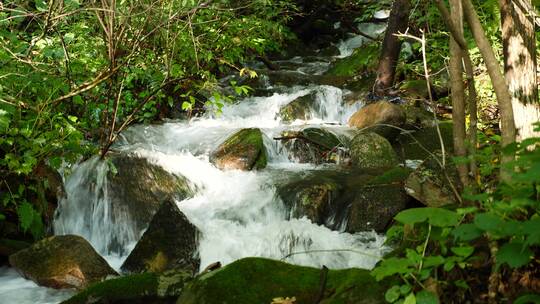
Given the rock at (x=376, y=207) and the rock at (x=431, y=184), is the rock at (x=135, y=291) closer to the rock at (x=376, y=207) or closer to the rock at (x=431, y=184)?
the rock at (x=376, y=207)

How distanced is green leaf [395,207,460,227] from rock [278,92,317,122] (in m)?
8.85

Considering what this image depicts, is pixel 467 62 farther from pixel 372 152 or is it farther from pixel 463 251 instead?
pixel 372 152

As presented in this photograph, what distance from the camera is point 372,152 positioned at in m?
8.30

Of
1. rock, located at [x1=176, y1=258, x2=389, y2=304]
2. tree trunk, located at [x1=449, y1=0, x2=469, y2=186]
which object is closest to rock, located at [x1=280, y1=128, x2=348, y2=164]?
rock, located at [x1=176, y1=258, x2=389, y2=304]

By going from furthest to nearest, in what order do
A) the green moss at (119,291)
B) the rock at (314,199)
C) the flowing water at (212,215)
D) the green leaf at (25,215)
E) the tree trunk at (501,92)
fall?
the rock at (314,199) → the flowing water at (212,215) → the green leaf at (25,215) → the green moss at (119,291) → the tree trunk at (501,92)

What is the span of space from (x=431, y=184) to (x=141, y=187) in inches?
155

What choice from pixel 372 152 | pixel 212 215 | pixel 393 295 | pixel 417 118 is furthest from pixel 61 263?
pixel 417 118

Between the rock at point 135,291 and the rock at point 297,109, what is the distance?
23.0ft

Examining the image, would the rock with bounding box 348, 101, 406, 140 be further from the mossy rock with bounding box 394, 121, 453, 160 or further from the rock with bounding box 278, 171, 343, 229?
the rock with bounding box 278, 171, 343, 229

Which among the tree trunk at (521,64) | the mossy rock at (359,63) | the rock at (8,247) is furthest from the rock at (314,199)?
the mossy rock at (359,63)

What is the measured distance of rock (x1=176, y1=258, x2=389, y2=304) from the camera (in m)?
2.89

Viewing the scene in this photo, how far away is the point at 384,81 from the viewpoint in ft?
36.7

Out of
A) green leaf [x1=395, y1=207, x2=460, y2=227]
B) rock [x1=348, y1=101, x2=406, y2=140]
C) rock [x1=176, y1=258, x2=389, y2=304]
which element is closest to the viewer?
green leaf [x1=395, y1=207, x2=460, y2=227]

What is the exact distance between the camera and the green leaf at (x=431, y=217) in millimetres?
2104
